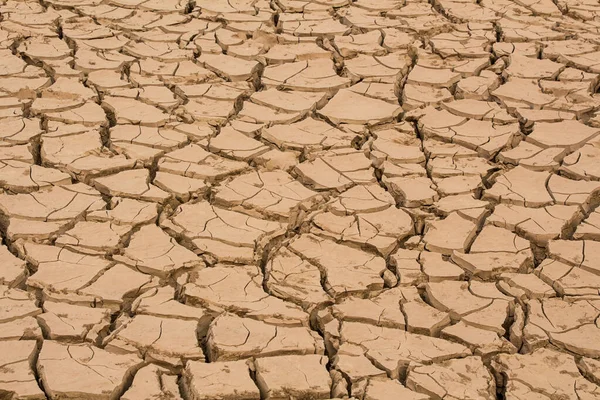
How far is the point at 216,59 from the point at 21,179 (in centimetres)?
136

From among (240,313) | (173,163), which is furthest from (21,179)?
(240,313)

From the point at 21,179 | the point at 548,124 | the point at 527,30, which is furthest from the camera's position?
the point at 527,30

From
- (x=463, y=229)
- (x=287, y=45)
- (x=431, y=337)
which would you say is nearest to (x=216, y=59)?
(x=287, y=45)

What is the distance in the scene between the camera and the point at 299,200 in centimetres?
369

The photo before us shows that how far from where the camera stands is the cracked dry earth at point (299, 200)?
2867 mm

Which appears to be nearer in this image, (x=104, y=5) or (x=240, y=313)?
(x=240, y=313)

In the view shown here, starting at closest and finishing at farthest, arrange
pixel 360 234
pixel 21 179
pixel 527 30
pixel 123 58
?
pixel 360 234, pixel 21 179, pixel 123 58, pixel 527 30

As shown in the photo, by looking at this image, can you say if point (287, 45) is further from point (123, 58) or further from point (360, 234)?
point (360, 234)

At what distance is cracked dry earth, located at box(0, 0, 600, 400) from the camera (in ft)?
9.41

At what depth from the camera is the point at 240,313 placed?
3057mm

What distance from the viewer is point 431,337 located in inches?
117

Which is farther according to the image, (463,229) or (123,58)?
(123,58)

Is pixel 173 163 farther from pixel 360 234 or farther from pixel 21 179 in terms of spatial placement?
pixel 360 234

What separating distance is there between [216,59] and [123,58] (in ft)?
1.44
